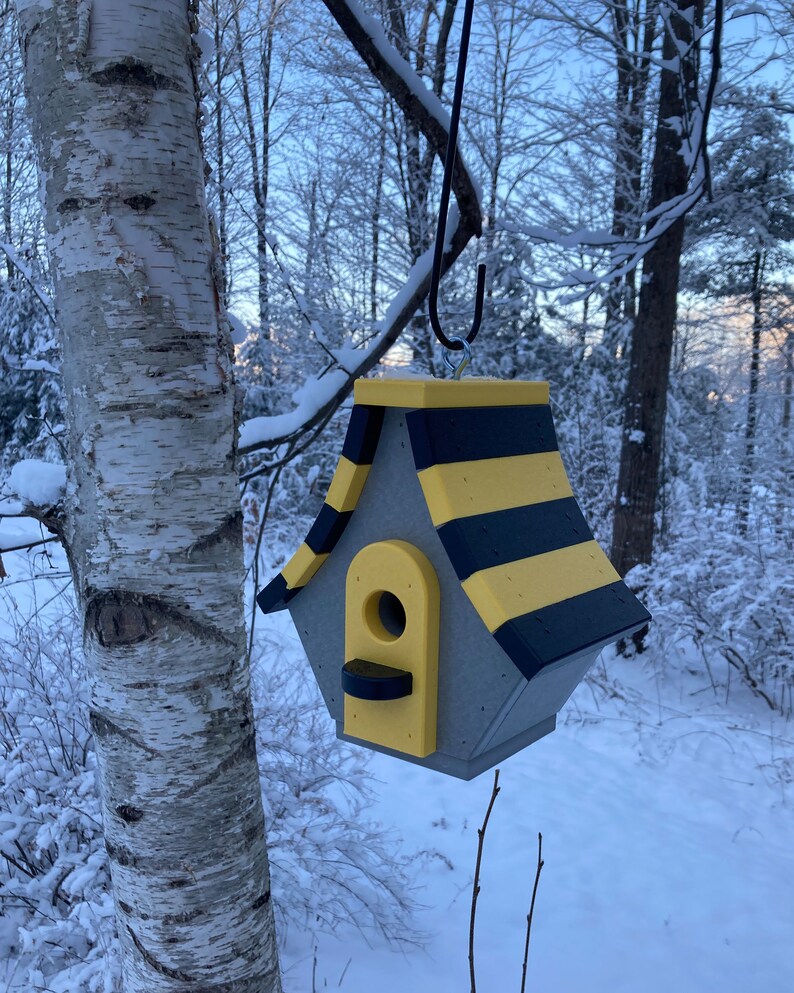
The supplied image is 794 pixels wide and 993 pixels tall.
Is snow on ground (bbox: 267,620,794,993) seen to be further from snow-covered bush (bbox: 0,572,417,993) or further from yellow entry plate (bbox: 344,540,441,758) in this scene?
yellow entry plate (bbox: 344,540,441,758)

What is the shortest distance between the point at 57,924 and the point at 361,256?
254 inches

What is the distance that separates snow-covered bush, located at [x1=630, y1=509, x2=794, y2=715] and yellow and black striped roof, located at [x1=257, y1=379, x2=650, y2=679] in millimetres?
4034

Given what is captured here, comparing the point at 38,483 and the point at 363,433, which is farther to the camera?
the point at 38,483

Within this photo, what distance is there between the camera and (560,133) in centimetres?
576

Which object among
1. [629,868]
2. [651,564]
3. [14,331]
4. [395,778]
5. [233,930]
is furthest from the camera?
[14,331]

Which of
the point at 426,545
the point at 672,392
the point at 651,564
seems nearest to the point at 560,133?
the point at 651,564

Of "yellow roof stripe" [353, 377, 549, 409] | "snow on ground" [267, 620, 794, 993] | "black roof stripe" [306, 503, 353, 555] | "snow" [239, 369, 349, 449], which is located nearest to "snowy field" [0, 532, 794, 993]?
"snow on ground" [267, 620, 794, 993]

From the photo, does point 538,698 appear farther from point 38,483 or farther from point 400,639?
point 38,483

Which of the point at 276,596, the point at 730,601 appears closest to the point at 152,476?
the point at 276,596

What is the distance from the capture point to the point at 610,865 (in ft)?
10.6

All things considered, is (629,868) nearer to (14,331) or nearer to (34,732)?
(34,732)

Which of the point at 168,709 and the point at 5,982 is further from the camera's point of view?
the point at 5,982

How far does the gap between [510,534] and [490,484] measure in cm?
8

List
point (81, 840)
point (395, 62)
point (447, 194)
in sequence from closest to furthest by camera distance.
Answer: point (447, 194)
point (395, 62)
point (81, 840)
